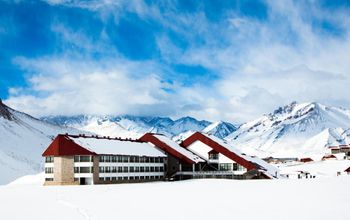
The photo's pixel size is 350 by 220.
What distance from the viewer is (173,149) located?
118188mm

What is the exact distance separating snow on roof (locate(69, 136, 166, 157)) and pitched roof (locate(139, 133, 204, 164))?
9.72 feet

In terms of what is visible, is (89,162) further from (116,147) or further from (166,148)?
(166,148)

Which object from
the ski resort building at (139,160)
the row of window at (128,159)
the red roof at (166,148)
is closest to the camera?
the ski resort building at (139,160)

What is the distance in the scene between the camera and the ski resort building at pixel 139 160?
9644 cm

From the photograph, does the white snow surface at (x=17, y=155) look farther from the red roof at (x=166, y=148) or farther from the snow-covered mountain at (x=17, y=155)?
the red roof at (x=166, y=148)

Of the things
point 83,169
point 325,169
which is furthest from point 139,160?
point 325,169

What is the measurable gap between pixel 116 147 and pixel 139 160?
5.94 m

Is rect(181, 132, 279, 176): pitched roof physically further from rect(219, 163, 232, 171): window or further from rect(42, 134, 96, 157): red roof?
rect(42, 134, 96, 157): red roof

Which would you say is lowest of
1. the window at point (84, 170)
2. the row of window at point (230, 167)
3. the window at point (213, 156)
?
the row of window at point (230, 167)

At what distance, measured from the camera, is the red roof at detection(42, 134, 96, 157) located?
96250 mm

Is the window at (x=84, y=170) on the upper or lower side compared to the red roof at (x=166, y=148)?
lower

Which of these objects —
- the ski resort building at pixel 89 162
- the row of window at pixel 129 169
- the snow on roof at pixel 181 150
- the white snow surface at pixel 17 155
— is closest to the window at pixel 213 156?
the snow on roof at pixel 181 150

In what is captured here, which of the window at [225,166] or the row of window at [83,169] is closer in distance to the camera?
the row of window at [83,169]

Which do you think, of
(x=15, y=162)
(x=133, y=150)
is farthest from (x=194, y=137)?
(x=15, y=162)
